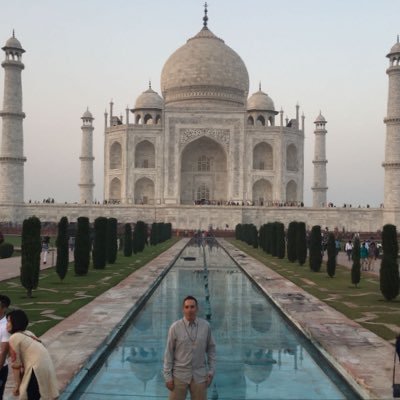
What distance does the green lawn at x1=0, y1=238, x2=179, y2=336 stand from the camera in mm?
8398

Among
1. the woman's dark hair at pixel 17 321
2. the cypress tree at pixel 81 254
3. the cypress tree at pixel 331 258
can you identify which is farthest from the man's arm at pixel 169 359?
the cypress tree at pixel 331 258

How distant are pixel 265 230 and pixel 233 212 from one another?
12.0 metres

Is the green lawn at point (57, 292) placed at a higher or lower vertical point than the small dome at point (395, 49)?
lower

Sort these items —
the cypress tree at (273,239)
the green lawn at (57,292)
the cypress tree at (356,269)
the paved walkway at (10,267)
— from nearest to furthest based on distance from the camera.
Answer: the green lawn at (57,292)
the cypress tree at (356,269)
the paved walkway at (10,267)
the cypress tree at (273,239)

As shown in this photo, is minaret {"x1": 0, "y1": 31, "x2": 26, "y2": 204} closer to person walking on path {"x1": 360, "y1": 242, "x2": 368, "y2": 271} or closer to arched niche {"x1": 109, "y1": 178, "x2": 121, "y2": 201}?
arched niche {"x1": 109, "y1": 178, "x2": 121, "y2": 201}

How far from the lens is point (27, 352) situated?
3623 millimetres

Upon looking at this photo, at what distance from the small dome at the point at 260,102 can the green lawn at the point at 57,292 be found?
30531 millimetres

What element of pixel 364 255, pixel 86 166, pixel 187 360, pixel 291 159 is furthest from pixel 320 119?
pixel 187 360

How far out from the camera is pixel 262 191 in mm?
42406

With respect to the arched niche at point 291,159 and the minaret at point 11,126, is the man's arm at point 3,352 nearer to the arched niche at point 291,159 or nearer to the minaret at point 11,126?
the minaret at point 11,126

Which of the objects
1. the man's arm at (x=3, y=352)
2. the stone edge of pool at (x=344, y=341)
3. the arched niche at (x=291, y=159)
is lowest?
the stone edge of pool at (x=344, y=341)

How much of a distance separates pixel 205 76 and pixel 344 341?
38948 millimetres

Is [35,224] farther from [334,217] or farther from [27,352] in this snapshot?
[334,217]

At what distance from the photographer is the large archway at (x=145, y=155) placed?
42750 millimetres
